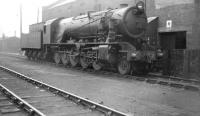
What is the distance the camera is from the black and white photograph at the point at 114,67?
24.6 ft

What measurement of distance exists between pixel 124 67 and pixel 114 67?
1269mm

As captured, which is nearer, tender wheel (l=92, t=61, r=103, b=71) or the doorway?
tender wheel (l=92, t=61, r=103, b=71)

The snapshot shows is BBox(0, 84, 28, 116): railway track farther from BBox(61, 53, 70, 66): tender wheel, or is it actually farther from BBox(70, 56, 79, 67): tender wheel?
BBox(61, 53, 70, 66): tender wheel

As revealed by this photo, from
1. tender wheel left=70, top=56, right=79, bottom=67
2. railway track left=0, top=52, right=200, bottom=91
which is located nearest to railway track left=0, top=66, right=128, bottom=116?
railway track left=0, top=52, right=200, bottom=91

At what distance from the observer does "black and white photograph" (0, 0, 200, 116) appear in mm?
7496

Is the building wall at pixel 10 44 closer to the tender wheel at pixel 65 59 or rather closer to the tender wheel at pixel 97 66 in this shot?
the tender wheel at pixel 65 59

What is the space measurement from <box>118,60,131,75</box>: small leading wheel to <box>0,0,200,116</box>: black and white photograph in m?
0.05

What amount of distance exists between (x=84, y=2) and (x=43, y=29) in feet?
61.8

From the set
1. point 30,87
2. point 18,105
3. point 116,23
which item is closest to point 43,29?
point 116,23

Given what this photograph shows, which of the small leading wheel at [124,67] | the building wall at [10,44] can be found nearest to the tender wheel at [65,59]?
the small leading wheel at [124,67]

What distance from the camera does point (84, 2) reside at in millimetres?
40562

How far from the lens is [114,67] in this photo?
15438 millimetres

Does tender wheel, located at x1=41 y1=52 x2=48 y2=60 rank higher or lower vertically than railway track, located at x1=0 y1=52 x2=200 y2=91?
higher

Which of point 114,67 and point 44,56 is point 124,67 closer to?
point 114,67
